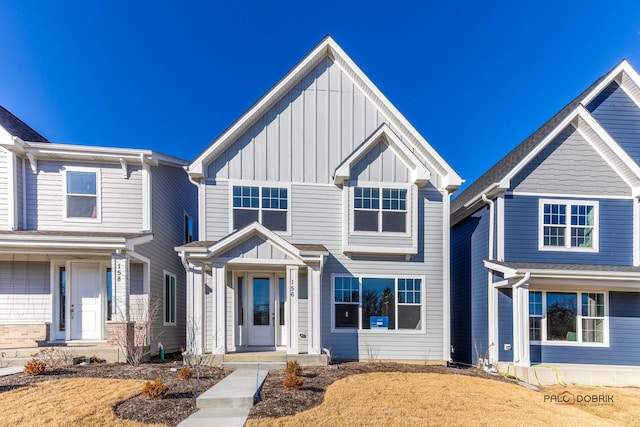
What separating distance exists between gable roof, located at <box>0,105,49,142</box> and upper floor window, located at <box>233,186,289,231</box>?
6.80 m

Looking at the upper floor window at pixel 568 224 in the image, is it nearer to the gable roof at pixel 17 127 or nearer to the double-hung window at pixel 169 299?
the double-hung window at pixel 169 299

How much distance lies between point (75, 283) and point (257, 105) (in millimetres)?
7476

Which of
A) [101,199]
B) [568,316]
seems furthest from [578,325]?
[101,199]

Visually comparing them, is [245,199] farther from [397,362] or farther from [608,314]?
[608,314]

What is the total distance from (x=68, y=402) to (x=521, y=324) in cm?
1053

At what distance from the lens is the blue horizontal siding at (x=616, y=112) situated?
38.6 feet

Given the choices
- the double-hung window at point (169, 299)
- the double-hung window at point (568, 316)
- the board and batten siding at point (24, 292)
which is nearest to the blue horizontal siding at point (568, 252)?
the double-hung window at point (568, 316)

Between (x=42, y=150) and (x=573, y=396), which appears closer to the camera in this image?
(x=573, y=396)

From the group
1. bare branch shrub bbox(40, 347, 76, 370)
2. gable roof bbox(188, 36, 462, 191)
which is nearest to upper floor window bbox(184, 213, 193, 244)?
gable roof bbox(188, 36, 462, 191)

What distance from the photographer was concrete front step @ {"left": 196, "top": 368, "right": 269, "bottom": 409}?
620 cm

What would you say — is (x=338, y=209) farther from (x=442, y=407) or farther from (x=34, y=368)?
(x=34, y=368)

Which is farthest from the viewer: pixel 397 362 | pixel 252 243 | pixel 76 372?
pixel 397 362

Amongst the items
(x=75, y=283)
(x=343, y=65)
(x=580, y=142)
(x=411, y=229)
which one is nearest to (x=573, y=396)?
(x=411, y=229)

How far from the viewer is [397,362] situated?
34.6 feet
